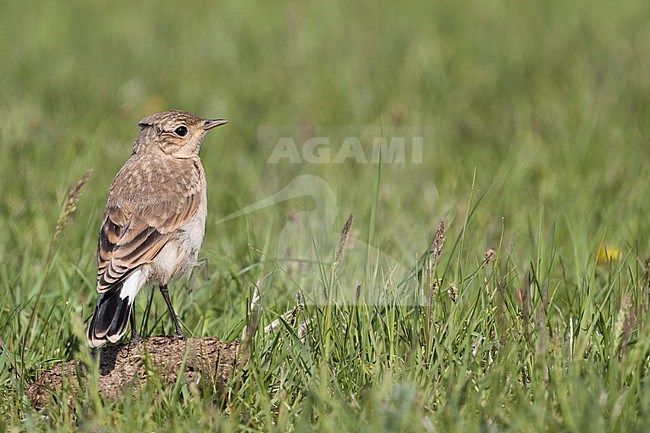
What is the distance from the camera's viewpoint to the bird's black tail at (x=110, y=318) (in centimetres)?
419

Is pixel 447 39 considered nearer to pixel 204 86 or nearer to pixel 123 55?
pixel 204 86

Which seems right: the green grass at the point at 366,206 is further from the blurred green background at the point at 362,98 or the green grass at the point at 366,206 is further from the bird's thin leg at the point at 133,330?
the bird's thin leg at the point at 133,330

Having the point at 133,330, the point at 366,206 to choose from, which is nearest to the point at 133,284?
the point at 133,330

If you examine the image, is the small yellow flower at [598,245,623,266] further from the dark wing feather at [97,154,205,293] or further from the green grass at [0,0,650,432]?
the dark wing feather at [97,154,205,293]

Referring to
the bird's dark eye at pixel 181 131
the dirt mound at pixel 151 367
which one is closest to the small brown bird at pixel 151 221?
the bird's dark eye at pixel 181 131

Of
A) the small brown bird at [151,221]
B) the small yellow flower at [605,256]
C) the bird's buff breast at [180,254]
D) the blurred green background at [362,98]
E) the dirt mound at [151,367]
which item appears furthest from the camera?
the blurred green background at [362,98]

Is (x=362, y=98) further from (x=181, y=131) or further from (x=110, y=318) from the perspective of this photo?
(x=110, y=318)

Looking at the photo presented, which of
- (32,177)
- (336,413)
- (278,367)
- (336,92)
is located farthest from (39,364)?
(336,92)

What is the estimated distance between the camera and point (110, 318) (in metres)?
4.29

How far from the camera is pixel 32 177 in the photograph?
7164 millimetres

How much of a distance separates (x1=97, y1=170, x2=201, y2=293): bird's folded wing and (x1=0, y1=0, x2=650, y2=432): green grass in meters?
0.32

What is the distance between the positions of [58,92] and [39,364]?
5618mm

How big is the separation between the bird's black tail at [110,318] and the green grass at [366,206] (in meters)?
0.12

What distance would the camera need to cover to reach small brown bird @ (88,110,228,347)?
443 cm
